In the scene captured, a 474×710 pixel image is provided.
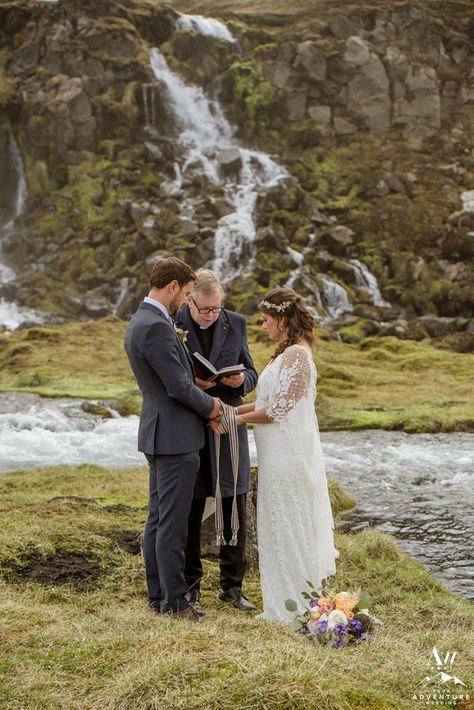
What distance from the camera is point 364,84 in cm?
7800

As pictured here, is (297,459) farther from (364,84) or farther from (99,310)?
(364,84)

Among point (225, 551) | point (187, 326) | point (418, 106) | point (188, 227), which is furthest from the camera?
point (418, 106)

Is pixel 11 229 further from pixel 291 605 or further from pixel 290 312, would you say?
pixel 291 605

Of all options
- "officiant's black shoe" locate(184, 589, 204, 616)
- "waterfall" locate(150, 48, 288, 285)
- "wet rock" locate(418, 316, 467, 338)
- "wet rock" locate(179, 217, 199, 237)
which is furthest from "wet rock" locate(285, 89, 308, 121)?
"officiant's black shoe" locate(184, 589, 204, 616)

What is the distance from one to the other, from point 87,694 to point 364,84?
7962 cm

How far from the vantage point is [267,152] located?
74.0 m

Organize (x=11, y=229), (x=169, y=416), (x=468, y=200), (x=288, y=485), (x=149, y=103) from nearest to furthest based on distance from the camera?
1. (x=169, y=416)
2. (x=288, y=485)
3. (x=468, y=200)
4. (x=11, y=229)
5. (x=149, y=103)

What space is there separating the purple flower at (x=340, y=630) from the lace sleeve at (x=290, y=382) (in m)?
2.09

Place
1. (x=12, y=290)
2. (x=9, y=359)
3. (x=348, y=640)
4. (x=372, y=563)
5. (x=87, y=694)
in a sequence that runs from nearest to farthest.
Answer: (x=87, y=694), (x=348, y=640), (x=372, y=563), (x=9, y=359), (x=12, y=290)

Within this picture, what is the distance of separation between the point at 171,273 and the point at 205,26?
81.4 m

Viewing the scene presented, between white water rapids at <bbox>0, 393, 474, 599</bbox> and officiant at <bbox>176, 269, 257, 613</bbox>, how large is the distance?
129 inches

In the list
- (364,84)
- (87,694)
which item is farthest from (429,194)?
(87,694)

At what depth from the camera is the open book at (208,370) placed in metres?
7.70

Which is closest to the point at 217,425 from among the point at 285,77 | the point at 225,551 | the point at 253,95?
the point at 225,551
